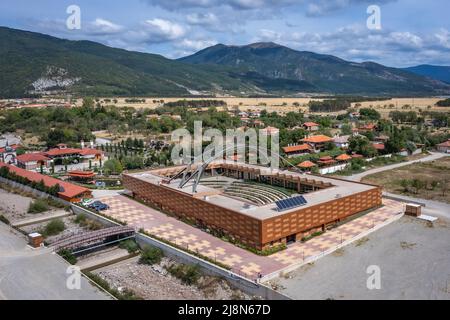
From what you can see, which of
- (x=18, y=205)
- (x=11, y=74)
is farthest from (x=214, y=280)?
(x=11, y=74)

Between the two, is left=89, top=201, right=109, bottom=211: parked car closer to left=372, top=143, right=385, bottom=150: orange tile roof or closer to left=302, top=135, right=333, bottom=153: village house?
left=302, top=135, right=333, bottom=153: village house

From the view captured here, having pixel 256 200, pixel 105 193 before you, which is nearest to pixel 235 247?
pixel 256 200

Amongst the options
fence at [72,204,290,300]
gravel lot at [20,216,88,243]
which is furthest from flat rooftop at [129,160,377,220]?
gravel lot at [20,216,88,243]

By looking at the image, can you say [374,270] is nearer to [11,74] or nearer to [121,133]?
[121,133]

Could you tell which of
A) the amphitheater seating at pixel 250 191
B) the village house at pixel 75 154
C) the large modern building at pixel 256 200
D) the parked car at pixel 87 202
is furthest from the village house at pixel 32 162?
the amphitheater seating at pixel 250 191

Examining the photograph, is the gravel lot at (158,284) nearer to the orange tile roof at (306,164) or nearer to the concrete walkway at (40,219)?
the concrete walkway at (40,219)
